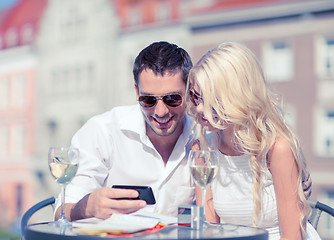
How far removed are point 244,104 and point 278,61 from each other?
51.1 feet

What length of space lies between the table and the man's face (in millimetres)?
731

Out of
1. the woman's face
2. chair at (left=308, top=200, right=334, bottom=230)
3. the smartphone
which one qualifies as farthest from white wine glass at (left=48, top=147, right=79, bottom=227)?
chair at (left=308, top=200, right=334, bottom=230)

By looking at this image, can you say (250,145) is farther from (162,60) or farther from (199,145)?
(162,60)

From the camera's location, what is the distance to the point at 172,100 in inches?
98.5

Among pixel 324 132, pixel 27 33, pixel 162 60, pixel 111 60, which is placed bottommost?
pixel 162 60

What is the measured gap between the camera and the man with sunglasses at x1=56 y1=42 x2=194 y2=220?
2531 mm

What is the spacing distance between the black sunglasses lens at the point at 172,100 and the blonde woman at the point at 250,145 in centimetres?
11

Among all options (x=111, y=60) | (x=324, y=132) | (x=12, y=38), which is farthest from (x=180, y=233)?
(x=12, y=38)

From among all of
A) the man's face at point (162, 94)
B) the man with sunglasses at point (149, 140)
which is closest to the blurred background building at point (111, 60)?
the man with sunglasses at point (149, 140)

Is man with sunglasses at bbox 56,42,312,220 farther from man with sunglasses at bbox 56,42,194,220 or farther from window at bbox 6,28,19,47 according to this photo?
window at bbox 6,28,19,47

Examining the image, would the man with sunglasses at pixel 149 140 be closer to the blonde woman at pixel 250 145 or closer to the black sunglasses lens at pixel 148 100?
the black sunglasses lens at pixel 148 100

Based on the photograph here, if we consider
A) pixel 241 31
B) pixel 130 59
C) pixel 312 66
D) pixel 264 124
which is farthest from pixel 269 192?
pixel 130 59

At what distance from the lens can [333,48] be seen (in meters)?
16.6

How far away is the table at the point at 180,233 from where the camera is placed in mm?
1664
